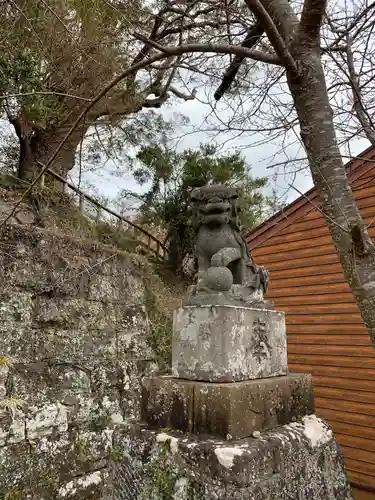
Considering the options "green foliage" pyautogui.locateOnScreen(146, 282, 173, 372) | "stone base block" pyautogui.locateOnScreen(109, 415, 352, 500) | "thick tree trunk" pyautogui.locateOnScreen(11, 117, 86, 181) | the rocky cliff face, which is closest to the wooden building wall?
"green foliage" pyautogui.locateOnScreen(146, 282, 173, 372)

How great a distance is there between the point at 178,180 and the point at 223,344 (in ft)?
27.5

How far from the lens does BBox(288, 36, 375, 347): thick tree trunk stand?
203 centimetres

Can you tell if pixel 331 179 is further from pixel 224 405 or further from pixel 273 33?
pixel 224 405

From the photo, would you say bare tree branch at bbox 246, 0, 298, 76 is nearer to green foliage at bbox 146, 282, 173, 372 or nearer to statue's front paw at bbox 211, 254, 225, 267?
statue's front paw at bbox 211, 254, 225, 267

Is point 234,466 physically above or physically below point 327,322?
below

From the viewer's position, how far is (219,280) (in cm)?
194

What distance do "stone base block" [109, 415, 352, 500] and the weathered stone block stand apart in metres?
0.28

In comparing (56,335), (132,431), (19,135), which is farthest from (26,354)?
(19,135)

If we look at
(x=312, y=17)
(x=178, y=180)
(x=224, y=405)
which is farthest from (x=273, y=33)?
(x=178, y=180)

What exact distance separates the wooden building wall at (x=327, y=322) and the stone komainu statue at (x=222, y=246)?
294 cm

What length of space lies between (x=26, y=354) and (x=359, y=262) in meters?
2.81

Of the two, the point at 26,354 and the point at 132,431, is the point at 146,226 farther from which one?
the point at 132,431

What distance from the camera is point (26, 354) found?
3.39 meters

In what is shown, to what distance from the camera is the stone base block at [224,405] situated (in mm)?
1689
